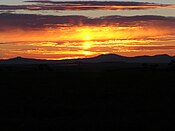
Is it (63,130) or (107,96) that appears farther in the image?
(107,96)

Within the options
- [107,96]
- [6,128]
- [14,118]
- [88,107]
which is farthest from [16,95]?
[6,128]

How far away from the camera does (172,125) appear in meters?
16.2

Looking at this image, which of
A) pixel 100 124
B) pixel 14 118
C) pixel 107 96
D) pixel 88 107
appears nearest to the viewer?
pixel 100 124

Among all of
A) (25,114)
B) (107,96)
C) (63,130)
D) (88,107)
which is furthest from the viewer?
(107,96)

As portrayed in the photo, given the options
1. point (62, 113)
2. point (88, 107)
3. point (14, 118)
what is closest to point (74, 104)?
point (88, 107)

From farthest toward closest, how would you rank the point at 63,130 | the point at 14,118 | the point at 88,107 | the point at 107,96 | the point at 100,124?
the point at 107,96, the point at 88,107, the point at 14,118, the point at 100,124, the point at 63,130

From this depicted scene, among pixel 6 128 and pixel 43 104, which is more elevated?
pixel 43 104

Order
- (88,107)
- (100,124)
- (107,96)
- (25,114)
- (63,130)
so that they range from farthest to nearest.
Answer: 1. (107,96)
2. (88,107)
3. (25,114)
4. (100,124)
5. (63,130)

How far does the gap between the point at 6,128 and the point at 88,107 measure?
6.25 metres

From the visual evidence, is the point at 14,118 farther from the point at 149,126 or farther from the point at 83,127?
the point at 149,126

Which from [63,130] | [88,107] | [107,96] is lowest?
[63,130]

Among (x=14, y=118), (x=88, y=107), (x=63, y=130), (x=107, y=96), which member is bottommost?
(x=63, y=130)

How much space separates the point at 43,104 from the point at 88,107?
2359mm

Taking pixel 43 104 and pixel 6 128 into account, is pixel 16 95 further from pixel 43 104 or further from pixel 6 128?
pixel 6 128
